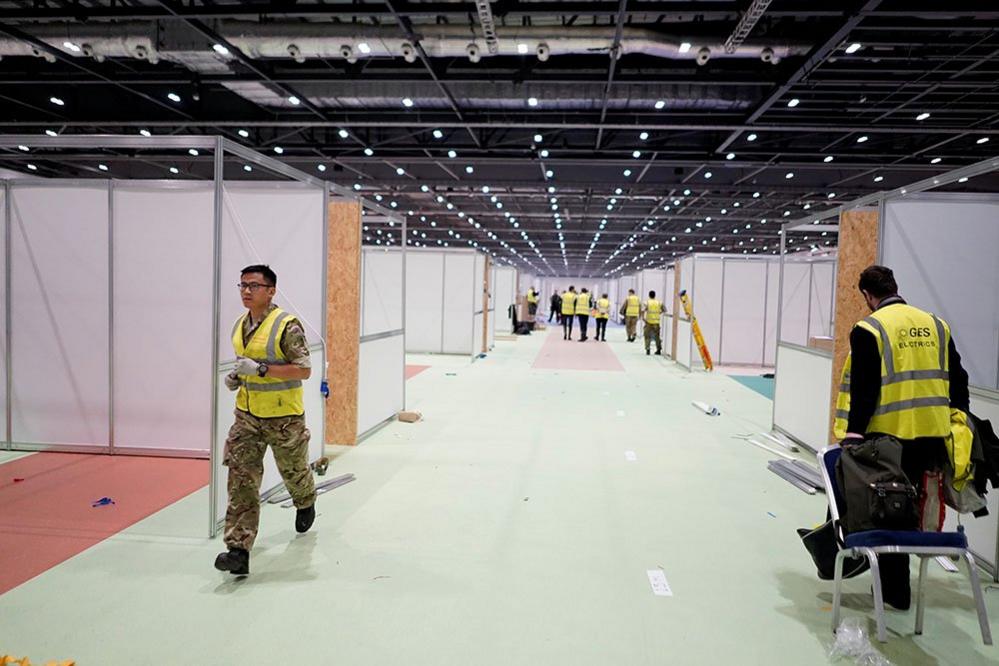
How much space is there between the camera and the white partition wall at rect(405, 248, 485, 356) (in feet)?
52.9

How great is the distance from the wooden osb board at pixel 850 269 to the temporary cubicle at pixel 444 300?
416 inches

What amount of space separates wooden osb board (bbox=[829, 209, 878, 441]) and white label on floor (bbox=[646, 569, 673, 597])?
325 cm

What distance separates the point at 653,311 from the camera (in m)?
17.5

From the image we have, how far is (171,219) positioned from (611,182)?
11873 mm

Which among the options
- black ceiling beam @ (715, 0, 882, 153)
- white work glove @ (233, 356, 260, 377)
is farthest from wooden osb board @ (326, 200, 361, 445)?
black ceiling beam @ (715, 0, 882, 153)

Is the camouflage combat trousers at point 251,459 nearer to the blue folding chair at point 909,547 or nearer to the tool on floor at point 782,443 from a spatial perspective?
the blue folding chair at point 909,547

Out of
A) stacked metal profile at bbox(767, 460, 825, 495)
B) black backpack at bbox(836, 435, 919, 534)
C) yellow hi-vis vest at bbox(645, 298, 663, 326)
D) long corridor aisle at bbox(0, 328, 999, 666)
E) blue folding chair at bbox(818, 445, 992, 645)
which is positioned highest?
yellow hi-vis vest at bbox(645, 298, 663, 326)

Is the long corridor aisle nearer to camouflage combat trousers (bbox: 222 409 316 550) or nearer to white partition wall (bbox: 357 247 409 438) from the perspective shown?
camouflage combat trousers (bbox: 222 409 316 550)

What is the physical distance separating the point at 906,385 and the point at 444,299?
45.3 feet

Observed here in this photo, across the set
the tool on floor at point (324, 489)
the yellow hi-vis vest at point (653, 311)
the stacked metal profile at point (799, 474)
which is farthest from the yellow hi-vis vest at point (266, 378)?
the yellow hi-vis vest at point (653, 311)

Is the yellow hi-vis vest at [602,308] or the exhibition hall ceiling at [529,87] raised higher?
the exhibition hall ceiling at [529,87]

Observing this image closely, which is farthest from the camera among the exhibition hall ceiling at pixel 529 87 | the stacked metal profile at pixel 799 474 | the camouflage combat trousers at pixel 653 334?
the camouflage combat trousers at pixel 653 334

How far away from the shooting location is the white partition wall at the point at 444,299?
16.1 meters

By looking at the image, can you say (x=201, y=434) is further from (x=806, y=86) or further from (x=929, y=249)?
(x=806, y=86)
